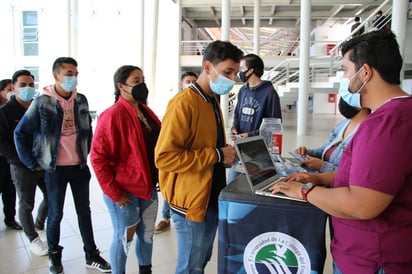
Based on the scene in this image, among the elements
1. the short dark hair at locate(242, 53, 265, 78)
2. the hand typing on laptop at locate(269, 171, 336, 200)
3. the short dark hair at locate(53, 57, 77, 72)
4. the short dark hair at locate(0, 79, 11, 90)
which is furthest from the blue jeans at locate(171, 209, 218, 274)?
the short dark hair at locate(0, 79, 11, 90)

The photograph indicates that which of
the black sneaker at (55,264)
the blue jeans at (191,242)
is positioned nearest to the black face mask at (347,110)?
the blue jeans at (191,242)

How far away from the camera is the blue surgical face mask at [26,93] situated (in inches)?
103

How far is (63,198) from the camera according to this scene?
2.19 meters

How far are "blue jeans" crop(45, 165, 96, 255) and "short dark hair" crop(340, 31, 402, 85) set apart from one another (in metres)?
1.95

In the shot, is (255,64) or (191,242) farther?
(255,64)

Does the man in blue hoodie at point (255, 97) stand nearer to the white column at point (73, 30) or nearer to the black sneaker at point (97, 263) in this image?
the black sneaker at point (97, 263)

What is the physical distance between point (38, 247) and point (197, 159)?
195 cm

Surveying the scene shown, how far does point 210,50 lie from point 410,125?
89 cm

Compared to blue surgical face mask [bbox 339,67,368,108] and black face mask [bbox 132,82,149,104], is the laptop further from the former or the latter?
black face mask [bbox 132,82,149,104]

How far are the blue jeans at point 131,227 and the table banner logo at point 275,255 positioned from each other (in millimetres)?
852

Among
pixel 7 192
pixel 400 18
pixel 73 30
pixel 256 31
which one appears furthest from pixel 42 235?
pixel 256 31

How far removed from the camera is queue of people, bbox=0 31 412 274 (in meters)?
0.91

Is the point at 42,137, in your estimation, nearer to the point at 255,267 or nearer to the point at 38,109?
the point at 38,109

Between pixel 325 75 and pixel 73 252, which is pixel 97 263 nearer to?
pixel 73 252
